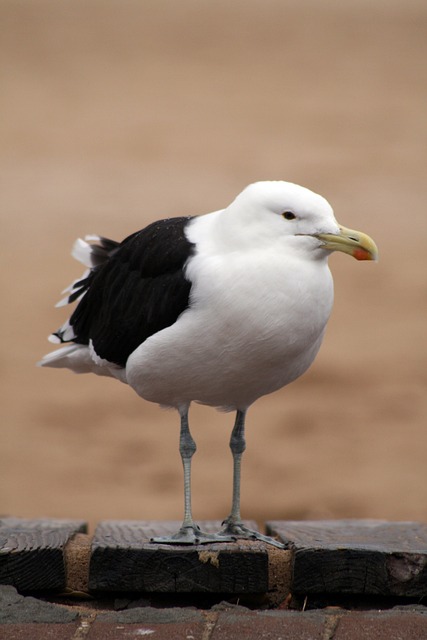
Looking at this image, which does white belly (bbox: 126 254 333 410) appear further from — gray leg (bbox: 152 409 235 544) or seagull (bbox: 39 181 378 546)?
gray leg (bbox: 152 409 235 544)

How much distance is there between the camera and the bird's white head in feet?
12.2

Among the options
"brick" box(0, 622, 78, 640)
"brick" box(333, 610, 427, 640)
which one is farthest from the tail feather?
"brick" box(333, 610, 427, 640)

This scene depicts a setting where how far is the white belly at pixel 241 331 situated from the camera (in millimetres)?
3609

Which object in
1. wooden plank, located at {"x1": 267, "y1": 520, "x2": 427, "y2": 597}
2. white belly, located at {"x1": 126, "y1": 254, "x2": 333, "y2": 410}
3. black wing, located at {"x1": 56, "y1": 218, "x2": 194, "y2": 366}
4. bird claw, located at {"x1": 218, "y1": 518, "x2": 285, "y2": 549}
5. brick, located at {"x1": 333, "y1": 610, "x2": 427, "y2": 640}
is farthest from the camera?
bird claw, located at {"x1": 218, "y1": 518, "x2": 285, "y2": 549}

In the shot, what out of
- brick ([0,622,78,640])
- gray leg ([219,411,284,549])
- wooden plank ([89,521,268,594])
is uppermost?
gray leg ([219,411,284,549])

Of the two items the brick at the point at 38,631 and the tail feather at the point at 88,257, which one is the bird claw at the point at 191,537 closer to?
the brick at the point at 38,631

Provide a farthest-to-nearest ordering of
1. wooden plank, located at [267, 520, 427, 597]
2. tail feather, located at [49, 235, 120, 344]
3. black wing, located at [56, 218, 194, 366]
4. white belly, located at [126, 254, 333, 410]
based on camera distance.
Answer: tail feather, located at [49, 235, 120, 344] → black wing, located at [56, 218, 194, 366] → white belly, located at [126, 254, 333, 410] → wooden plank, located at [267, 520, 427, 597]

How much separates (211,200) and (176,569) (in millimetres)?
10518

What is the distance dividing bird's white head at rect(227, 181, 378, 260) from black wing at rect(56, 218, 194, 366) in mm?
264

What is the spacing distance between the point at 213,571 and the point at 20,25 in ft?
58.0

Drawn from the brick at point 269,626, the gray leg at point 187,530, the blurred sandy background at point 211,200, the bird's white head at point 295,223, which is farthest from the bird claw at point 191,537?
the blurred sandy background at point 211,200

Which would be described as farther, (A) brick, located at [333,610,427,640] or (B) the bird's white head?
(B) the bird's white head

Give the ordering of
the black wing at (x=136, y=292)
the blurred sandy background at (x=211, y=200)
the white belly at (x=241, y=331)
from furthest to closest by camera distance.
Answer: the blurred sandy background at (x=211, y=200) → the black wing at (x=136, y=292) → the white belly at (x=241, y=331)

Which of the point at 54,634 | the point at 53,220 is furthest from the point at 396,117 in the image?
the point at 54,634
